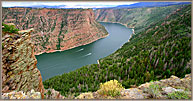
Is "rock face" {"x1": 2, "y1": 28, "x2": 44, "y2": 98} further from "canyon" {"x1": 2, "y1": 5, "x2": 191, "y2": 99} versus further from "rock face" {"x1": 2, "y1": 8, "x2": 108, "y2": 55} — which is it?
"rock face" {"x1": 2, "y1": 8, "x2": 108, "y2": 55}

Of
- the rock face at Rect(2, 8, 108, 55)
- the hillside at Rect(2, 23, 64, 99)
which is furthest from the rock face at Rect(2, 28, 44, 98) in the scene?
the rock face at Rect(2, 8, 108, 55)

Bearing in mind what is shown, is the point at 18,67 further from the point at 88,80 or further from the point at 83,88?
the point at 88,80

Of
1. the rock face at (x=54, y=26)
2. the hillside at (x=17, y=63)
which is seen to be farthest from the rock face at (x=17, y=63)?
the rock face at (x=54, y=26)

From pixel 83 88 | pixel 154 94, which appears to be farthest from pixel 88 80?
pixel 154 94

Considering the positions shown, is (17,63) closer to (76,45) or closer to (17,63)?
(17,63)

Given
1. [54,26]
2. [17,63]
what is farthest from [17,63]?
[54,26]

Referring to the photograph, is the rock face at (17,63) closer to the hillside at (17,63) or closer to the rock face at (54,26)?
the hillside at (17,63)
